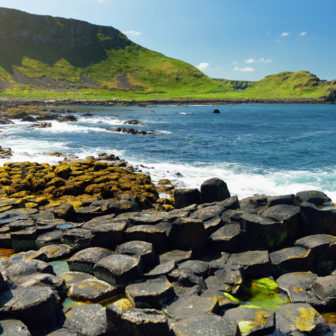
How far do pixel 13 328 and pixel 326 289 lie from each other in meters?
5.15

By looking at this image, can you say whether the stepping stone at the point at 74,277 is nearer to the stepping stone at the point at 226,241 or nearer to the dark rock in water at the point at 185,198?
the stepping stone at the point at 226,241

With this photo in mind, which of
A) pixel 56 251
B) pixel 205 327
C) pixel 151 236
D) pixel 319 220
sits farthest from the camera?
pixel 56 251

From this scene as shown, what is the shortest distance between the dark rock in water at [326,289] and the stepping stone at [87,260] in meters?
4.23

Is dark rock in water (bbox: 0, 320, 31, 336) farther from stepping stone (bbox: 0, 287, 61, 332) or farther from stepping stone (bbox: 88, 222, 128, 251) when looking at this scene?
stepping stone (bbox: 88, 222, 128, 251)

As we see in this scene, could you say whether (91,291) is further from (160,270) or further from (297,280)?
(297,280)

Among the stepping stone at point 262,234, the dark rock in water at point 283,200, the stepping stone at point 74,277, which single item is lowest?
the stepping stone at point 74,277

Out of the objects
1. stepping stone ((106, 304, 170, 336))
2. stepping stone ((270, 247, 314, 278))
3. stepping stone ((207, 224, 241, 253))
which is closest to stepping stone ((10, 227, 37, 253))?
stepping stone ((106, 304, 170, 336))

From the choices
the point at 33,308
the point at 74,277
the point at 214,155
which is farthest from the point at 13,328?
the point at 214,155

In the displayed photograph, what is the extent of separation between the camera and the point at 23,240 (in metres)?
7.65

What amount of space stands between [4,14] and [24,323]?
20366cm

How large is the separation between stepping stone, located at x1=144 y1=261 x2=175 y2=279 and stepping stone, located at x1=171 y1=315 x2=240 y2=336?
1415mm

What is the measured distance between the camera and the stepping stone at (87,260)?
6125 mm

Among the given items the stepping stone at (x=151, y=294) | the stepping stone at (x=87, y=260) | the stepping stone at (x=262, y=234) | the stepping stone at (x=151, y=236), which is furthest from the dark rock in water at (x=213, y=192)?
the stepping stone at (x=151, y=294)

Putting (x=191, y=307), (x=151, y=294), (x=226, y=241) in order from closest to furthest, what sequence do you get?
1. (x=191, y=307)
2. (x=151, y=294)
3. (x=226, y=241)
